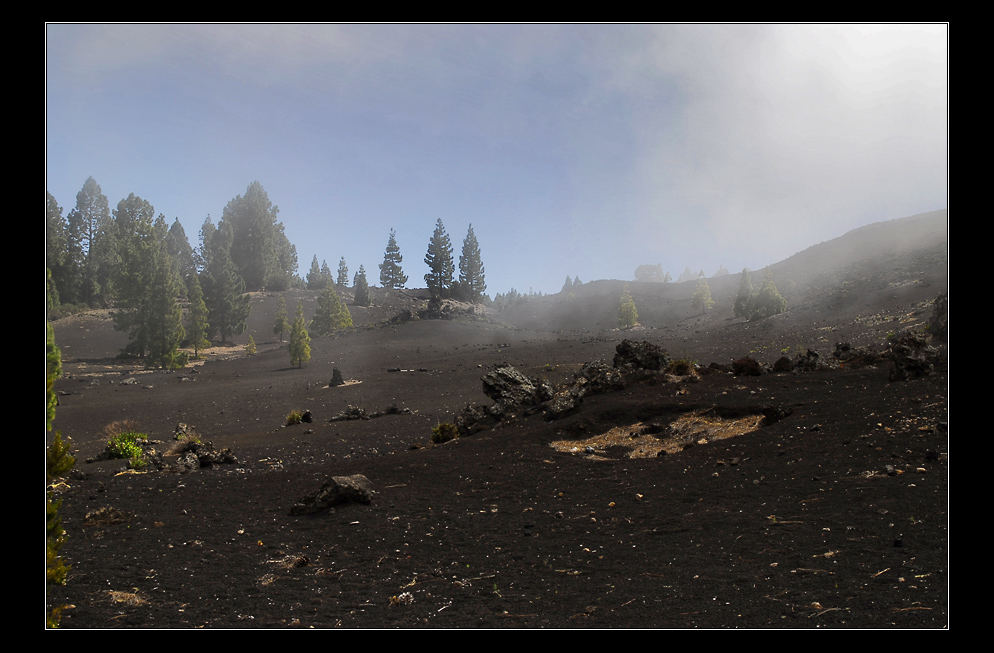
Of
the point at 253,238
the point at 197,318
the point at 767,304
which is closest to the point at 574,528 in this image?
the point at 767,304

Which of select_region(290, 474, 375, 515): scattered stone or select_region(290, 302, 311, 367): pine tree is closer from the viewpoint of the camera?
select_region(290, 474, 375, 515): scattered stone

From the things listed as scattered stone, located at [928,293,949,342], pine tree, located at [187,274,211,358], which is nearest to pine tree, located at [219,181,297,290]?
pine tree, located at [187,274,211,358]

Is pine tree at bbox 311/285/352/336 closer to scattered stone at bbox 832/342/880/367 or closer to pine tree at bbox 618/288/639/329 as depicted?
pine tree at bbox 618/288/639/329

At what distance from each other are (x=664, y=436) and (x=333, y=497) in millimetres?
7358

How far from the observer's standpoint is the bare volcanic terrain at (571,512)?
17.0 ft

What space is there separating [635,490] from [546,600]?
4.27 meters

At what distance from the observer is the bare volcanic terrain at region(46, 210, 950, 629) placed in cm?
519

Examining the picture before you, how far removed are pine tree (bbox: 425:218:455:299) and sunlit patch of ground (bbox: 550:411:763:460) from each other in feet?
221

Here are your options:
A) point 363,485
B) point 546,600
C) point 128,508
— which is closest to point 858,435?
point 546,600

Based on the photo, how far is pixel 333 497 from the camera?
9.60m

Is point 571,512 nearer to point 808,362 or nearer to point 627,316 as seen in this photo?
point 808,362

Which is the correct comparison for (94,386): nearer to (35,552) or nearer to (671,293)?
(35,552)

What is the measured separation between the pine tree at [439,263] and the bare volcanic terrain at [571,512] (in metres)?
58.6

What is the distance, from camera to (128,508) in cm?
982
